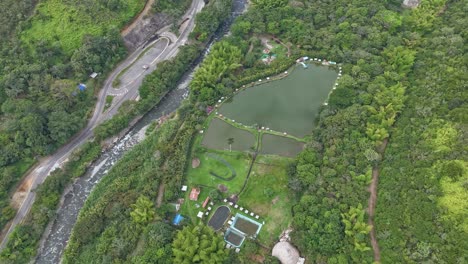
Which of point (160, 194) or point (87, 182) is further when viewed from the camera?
point (87, 182)

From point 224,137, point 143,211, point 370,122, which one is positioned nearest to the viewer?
point 143,211

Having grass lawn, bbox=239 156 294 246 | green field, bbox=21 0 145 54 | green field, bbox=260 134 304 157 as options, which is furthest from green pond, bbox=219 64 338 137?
green field, bbox=21 0 145 54

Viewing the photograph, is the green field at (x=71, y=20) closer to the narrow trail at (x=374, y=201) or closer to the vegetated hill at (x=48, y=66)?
the vegetated hill at (x=48, y=66)

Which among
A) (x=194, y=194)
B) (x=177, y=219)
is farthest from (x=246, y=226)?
(x=177, y=219)

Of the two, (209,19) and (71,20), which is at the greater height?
(209,19)

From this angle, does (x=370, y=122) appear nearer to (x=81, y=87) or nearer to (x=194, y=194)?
(x=194, y=194)

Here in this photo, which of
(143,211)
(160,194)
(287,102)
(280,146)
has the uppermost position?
(287,102)

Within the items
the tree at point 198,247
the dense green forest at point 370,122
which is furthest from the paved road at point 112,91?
the tree at point 198,247

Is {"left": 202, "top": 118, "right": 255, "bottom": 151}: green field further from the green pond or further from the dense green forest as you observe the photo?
the dense green forest
